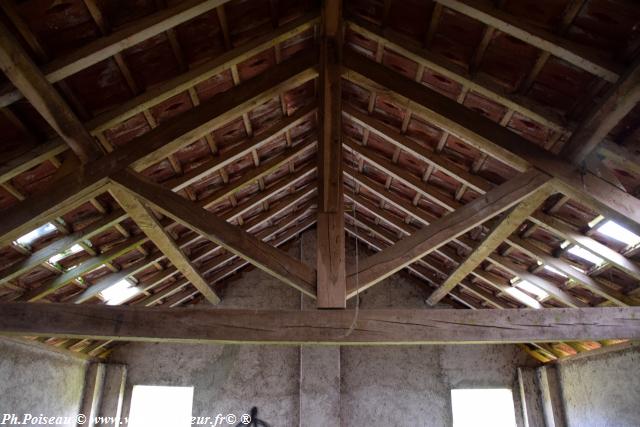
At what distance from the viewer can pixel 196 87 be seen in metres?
4.22

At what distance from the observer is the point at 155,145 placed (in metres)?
4.10

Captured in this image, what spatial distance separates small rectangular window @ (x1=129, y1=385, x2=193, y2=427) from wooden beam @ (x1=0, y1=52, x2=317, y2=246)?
563 cm

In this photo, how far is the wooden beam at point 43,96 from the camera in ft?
9.70

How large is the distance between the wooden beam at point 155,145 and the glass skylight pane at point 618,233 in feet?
10.1

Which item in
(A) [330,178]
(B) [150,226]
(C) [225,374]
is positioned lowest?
(C) [225,374]

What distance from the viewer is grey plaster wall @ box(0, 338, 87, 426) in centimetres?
644

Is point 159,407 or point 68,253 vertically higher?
point 68,253

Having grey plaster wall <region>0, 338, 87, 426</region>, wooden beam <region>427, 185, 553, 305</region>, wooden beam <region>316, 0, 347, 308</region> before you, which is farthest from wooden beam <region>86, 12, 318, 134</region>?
grey plaster wall <region>0, 338, 87, 426</region>

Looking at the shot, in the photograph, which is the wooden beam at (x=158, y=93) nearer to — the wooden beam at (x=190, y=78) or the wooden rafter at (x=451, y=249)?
the wooden beam at (x=190, y=78)

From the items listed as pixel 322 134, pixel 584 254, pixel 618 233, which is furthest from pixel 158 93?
pixel 584 254

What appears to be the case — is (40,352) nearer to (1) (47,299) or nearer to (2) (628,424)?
(1) (47,299)

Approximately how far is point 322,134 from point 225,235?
131cm

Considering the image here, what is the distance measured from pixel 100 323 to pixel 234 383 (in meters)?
4.83

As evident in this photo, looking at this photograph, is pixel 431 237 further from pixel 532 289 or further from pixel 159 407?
pixel 159 407
